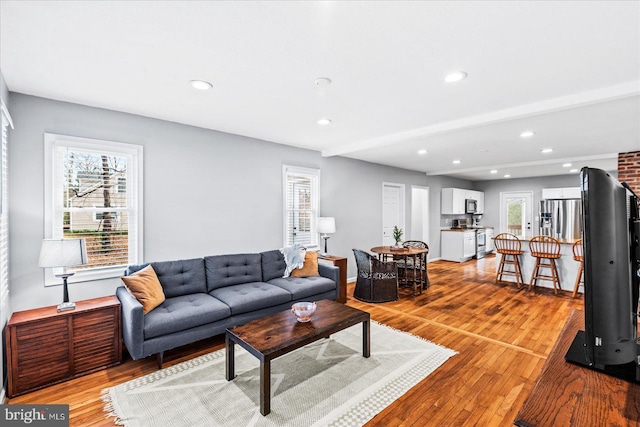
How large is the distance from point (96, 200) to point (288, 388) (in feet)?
8.95

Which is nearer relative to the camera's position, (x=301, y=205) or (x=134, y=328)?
(x=134, y=328)

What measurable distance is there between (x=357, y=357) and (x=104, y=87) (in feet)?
11.0

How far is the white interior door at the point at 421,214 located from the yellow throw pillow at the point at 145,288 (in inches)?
252

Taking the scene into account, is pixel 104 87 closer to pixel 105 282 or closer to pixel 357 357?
pixel 105 282

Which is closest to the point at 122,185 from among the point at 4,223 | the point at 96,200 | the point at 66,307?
the point at 96,200

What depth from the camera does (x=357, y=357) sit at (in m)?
2.88

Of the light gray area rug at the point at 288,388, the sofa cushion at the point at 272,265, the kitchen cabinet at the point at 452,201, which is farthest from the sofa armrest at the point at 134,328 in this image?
the kitchen cabinet at the point at 452,201

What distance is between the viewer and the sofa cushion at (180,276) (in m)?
3.30

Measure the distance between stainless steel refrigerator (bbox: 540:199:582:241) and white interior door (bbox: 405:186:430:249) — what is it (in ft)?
8.75

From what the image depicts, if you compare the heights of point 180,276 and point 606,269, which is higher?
point 606,269

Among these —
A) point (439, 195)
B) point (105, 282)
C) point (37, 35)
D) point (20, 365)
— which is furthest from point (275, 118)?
point (439, 195)

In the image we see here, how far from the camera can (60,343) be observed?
8.30ft

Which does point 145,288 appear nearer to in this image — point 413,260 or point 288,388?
point 288,388

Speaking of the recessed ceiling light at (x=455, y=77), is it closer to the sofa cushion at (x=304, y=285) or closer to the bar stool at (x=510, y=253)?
the sofa cushion at (x=304, y=285)
